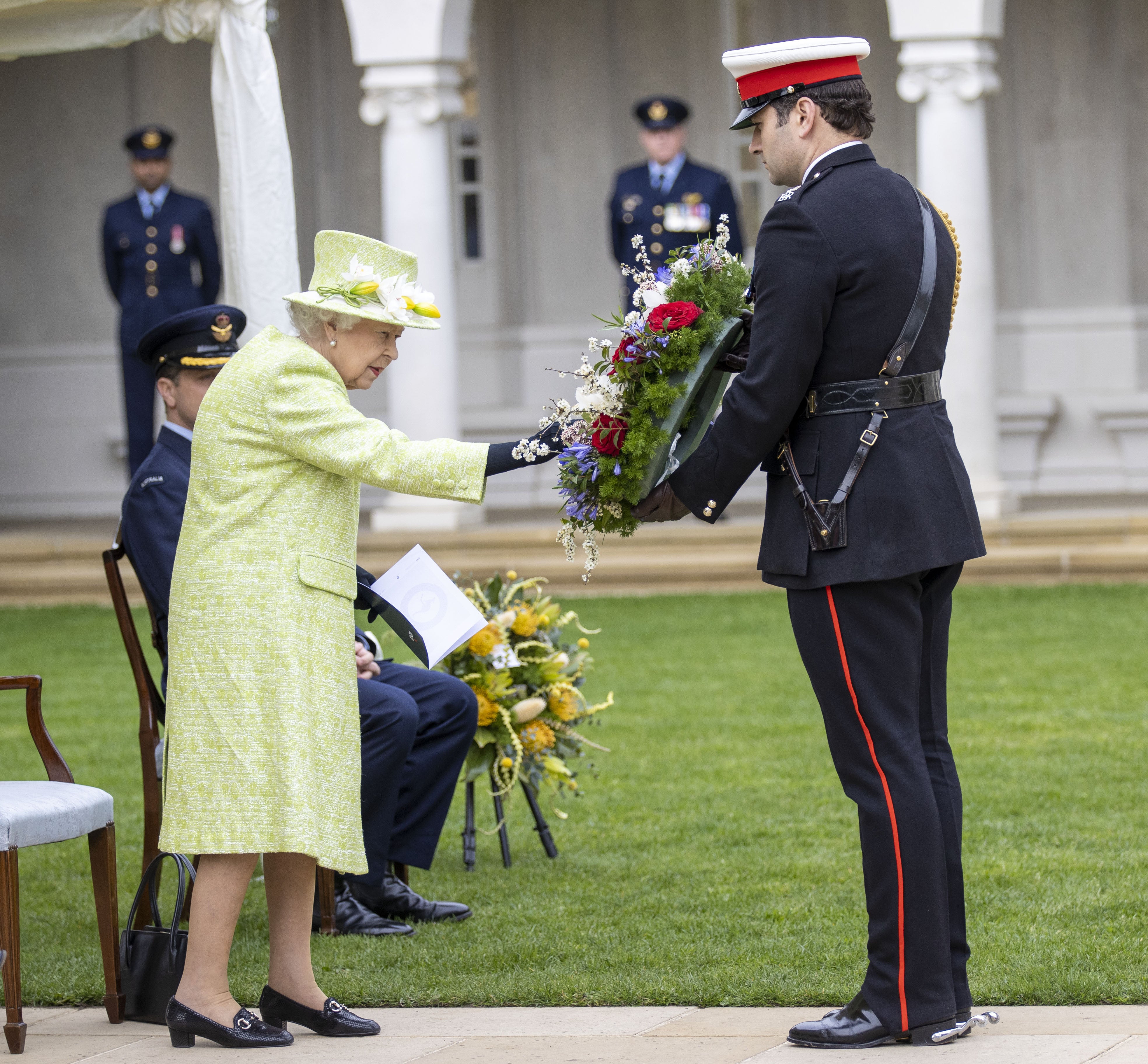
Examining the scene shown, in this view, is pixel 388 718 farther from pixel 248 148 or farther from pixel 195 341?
pixel 248 148

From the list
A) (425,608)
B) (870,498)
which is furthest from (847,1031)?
(425,608)

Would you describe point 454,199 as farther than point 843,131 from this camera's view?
Yes

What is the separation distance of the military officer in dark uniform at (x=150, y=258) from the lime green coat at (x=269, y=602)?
8.54 metres

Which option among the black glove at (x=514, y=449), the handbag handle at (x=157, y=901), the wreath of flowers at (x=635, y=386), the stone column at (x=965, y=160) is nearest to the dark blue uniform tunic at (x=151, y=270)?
the stone column at (x=965, y=160)

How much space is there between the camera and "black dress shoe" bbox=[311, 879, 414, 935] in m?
4.85

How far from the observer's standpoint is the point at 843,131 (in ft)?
12.0

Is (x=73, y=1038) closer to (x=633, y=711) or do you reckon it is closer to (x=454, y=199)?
(x=633, y=711)

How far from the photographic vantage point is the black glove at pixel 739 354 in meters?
3.76

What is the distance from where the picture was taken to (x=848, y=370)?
358cm

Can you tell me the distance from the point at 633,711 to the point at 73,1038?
4187mm

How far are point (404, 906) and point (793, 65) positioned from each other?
2498mm

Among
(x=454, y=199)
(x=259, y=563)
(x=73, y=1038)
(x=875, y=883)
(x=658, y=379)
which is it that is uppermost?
(x=454, y=199)

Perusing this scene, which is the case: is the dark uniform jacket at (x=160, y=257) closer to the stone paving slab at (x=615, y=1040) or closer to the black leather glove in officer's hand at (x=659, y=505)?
the stone paving slab at (x=615, y=1040)

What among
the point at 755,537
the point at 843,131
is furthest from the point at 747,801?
the point at 755,537
